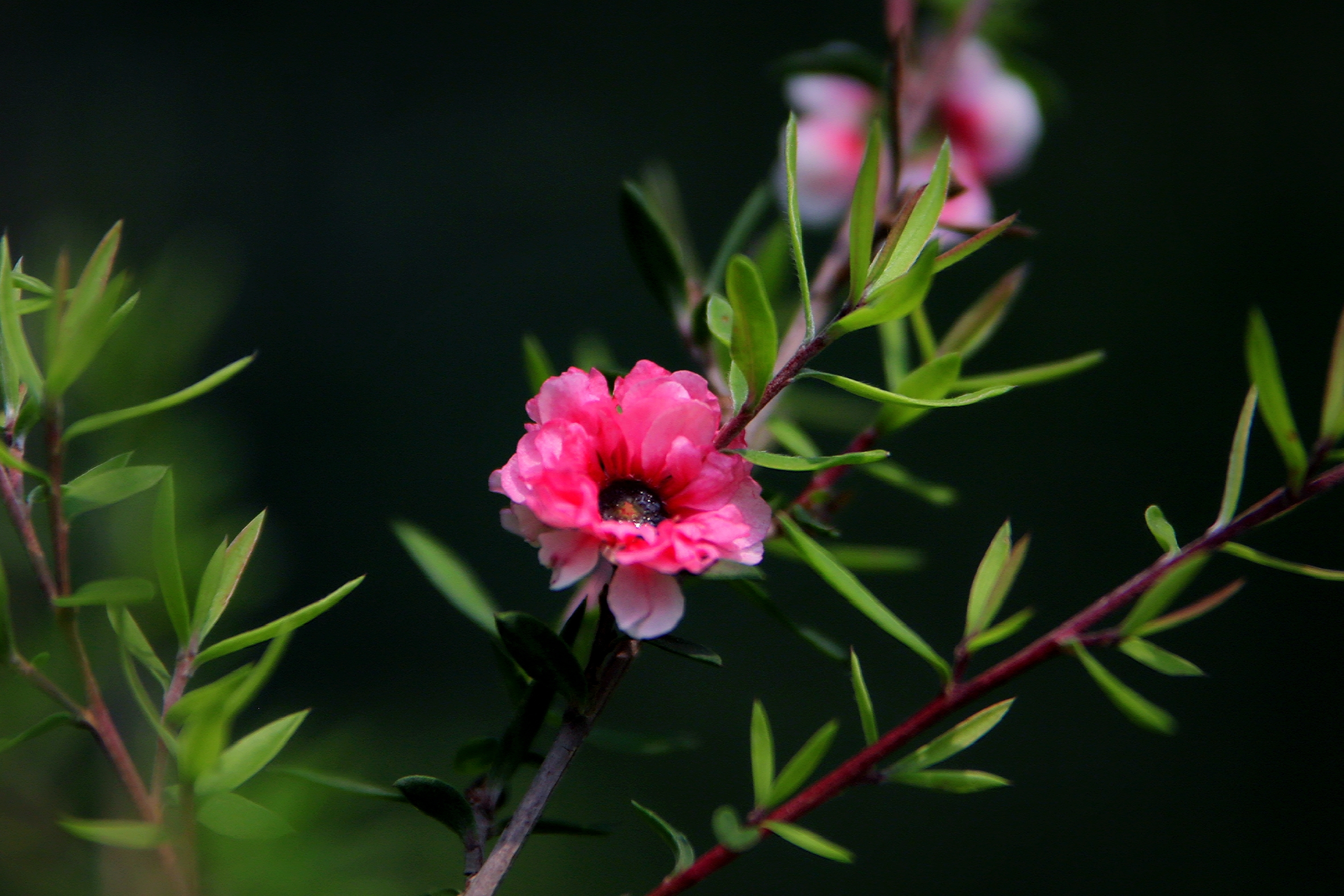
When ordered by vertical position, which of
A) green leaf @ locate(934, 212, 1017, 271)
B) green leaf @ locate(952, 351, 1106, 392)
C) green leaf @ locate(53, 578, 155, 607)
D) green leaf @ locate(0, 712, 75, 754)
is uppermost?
green leaf @ locate(934, 212, 1017, 271)

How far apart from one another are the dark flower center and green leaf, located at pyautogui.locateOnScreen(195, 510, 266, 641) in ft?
0.23

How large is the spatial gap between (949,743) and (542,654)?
85 millimetres

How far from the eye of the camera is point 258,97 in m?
1.62

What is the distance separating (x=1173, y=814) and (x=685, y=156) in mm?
1370

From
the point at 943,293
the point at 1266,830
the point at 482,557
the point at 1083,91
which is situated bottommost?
the point at 1266,830

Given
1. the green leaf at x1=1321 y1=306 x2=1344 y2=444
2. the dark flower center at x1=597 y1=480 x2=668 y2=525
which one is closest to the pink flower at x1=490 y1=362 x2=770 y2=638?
the dark flower center at x1=597 y1=480 x2=668 y2=525

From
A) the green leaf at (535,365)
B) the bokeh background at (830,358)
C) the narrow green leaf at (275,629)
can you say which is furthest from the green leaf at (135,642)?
the bokeh background at (830,358)

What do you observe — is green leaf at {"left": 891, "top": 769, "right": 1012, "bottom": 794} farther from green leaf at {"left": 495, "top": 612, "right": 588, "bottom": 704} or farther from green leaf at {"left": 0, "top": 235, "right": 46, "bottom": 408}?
green leaf at {"left": 0, "top": 235, "right": 46, "bottom": 408}

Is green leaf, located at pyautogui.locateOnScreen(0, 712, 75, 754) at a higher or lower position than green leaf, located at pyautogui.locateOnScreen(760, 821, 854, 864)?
higher

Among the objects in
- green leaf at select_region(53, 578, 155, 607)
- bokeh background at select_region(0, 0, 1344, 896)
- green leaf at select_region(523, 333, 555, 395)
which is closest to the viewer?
green leaf at select_region(53, 578, 155, 607)

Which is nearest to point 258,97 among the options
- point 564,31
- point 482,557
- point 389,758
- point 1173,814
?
point 564,31

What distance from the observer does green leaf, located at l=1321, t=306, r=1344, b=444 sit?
0.16 m

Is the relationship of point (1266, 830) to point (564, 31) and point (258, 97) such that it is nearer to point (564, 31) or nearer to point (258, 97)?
point (564, 31)

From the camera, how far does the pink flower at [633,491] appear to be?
0.57 ft
